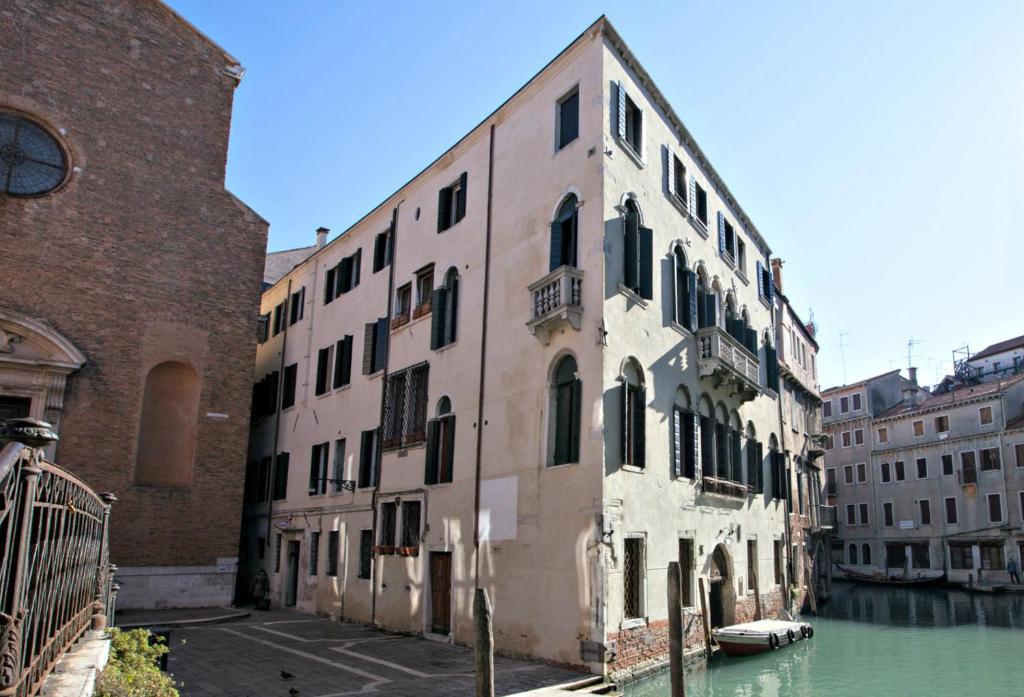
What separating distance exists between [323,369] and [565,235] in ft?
34.6

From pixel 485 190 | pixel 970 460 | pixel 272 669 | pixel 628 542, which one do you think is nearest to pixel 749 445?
pixel 628 542

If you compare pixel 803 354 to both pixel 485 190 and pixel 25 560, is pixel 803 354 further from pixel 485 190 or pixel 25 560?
pixel 25 560

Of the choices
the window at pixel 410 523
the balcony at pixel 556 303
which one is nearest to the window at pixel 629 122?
the balcony at pixel 556 303

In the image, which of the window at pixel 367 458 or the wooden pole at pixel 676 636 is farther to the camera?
the window at pixel 367 458

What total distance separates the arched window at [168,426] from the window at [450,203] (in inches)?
323

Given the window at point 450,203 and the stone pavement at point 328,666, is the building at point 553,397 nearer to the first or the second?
the window at point 450,203

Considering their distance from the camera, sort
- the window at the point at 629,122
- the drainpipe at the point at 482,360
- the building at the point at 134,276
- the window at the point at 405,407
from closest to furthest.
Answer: the window at the point at 629,122 → the drainpipe at the point at 482,360 → the window at the point at 405,407 → the building at the point at 134,276

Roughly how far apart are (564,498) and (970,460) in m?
34.7

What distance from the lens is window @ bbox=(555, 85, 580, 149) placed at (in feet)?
44.8

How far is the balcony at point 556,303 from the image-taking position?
12367 millimetres

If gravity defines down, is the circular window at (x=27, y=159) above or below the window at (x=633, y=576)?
above

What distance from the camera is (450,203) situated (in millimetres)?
17219

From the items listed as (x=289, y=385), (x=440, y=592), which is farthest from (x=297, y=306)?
(x=440, y=592)

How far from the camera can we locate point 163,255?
19641mm
